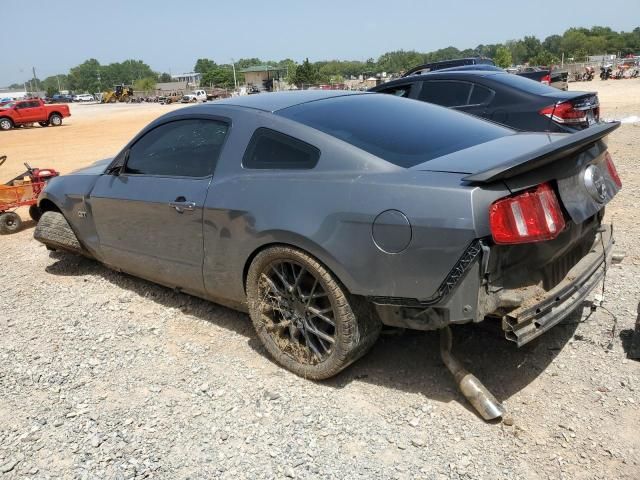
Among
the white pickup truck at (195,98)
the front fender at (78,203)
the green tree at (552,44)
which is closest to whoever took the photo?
the front fender at (78,203)

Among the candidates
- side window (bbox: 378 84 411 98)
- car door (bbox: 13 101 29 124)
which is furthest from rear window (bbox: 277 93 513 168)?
car door (bbox: 13 101 29 124)

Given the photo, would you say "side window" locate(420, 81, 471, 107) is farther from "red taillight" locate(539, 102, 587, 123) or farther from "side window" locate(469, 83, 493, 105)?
"red taillight" locate(539, 102, 587, 123)

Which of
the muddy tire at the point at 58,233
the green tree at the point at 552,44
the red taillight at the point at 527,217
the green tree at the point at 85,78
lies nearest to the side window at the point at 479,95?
the red taillight at the point at 527,217

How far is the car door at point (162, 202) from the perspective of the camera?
3.53m

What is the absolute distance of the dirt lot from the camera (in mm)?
2514

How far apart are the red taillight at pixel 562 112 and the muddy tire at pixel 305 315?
15.8 ft

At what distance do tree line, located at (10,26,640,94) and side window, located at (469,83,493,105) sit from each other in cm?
7249

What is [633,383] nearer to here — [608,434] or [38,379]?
[608,434]

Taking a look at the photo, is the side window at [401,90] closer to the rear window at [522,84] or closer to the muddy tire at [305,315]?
the rear window at [522,84]

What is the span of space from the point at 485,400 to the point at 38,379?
2.66 meters

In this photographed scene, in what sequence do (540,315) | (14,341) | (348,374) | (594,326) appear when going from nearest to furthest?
(540,315), (348,374), (594,326), (14,341)

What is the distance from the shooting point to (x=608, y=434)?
2.56m

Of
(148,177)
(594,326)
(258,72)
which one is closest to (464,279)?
(594,326)

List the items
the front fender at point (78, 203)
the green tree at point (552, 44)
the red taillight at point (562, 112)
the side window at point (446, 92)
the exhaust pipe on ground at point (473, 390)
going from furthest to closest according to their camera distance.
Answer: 1. the green tree at point (552, 44)
2. the side window at point (446, 92)
3. the red taillight at point (562, 112)
4. the front fender at point (78, 203)
5. the exhaust pipe on ground at point (473, 390)
